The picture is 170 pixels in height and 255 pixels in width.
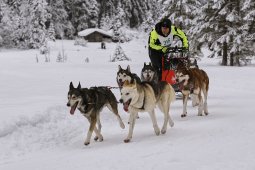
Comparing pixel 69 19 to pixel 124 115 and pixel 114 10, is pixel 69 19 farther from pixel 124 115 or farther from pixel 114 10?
pixel 124 115

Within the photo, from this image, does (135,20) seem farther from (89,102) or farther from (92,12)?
(89,102)

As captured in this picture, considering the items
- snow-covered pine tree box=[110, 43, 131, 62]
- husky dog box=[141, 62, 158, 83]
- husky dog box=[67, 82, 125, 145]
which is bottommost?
snow-covered pine tree box=[110, 43, 131, 62]

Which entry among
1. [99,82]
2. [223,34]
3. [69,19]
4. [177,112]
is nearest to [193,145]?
[177,112]

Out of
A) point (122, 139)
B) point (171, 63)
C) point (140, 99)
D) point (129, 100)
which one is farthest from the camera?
point (171, 63)

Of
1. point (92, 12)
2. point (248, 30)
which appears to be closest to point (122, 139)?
point (248, 30)

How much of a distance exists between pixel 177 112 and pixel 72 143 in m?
3.32

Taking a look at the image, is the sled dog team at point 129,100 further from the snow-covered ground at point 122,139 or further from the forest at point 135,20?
the forest at point 135,20

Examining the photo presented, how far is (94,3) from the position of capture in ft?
210

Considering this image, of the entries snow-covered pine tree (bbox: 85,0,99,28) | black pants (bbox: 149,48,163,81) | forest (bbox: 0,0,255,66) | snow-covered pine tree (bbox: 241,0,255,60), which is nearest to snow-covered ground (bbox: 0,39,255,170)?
black pants (bbox: 149,48,163,81)

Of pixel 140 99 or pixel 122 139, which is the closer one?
pixel 140 99

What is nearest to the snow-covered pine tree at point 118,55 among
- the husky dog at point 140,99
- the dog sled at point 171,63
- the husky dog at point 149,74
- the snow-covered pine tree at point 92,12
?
the dog sled at point 171,63

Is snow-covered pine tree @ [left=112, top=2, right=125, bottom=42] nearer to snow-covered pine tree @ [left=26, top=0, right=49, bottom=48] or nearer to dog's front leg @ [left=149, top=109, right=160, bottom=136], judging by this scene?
snow-covered pine tree @ [left=26, top=0, right=49, bottom=48]

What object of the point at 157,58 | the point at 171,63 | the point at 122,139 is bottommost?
the point at 122,139

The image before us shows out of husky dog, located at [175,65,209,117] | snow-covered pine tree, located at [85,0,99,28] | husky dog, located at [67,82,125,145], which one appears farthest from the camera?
snow-covered pine tree, located at [85,0,99,28]
